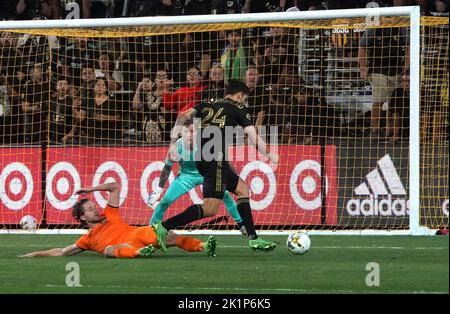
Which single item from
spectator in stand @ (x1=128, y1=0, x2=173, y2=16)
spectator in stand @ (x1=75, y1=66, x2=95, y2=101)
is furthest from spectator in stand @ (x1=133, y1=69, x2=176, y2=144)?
spectator in stand @ (x1=128, y1=0, x2=173, y2=16)

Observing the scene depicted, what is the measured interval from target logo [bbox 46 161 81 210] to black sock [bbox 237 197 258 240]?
4.67 metres

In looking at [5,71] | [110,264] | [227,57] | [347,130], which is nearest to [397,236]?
[347,130]

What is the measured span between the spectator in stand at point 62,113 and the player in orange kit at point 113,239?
222 inches

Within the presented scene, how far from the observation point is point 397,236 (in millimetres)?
16266

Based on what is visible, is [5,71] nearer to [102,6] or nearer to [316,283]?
[102,6]

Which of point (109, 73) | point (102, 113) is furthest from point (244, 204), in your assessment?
point (109, 73)

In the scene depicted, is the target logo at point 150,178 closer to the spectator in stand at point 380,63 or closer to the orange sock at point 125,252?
the spectator in stand at point 380,63

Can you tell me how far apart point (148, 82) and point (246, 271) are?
7589mm

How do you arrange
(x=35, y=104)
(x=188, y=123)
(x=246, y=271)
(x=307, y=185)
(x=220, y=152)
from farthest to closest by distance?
(x=35, y=104) → (x=307, y=185) → (x=188, y=123) → (x=220, y=152) → (x=246, y=271)

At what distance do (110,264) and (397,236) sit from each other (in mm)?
5441

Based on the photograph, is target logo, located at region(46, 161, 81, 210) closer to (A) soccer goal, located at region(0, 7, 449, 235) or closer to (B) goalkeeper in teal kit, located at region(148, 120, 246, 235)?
(A) soccer goal, located at region(0, 7, 449, 235)

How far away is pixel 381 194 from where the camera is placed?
1722 cm

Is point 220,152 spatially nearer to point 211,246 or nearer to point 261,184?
point 211,246

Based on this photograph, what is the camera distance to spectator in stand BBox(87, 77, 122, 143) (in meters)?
18.7
